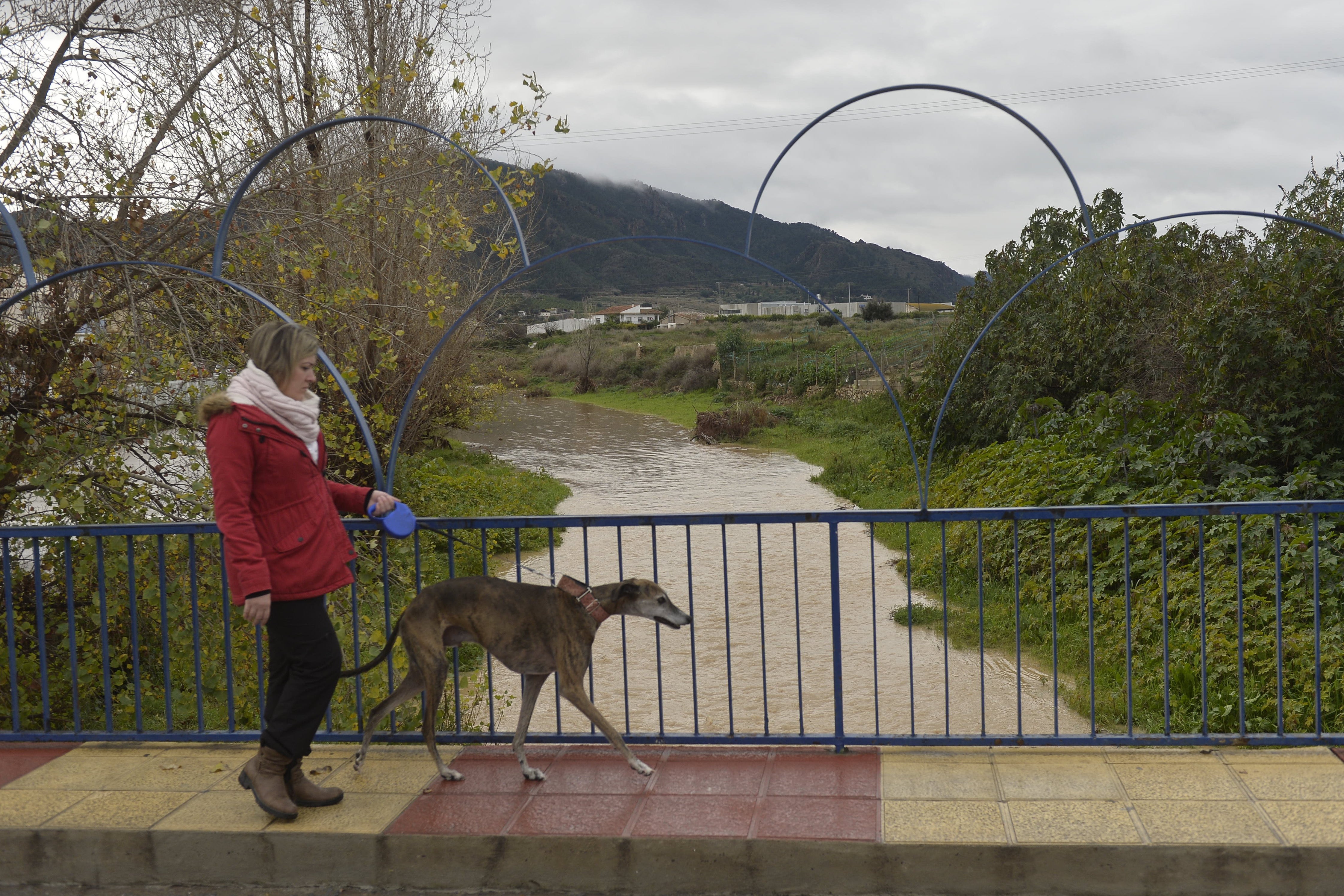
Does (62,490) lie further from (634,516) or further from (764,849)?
(764,849)

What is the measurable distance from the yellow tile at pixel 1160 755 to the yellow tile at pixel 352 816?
282cm

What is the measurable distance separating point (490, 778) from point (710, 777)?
35.3 inches

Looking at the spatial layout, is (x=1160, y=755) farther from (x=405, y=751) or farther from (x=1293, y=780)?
(x=405, y=751)

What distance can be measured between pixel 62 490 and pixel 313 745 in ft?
9.01

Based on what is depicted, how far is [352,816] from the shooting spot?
3.85 meters

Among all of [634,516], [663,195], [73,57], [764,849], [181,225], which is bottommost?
[764,849]

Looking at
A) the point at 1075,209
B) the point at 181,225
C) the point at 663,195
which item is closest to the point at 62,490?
the point at 181,225

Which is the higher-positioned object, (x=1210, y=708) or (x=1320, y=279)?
(x=1320, y=279)

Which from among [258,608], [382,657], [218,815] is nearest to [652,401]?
[382,657]

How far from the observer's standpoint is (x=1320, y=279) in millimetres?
9531

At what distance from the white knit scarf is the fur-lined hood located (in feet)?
0.06

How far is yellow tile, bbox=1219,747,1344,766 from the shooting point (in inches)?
158

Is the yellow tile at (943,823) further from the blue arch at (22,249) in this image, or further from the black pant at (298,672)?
the blue arch at (22,249)

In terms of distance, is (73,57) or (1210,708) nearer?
(1210,708)
